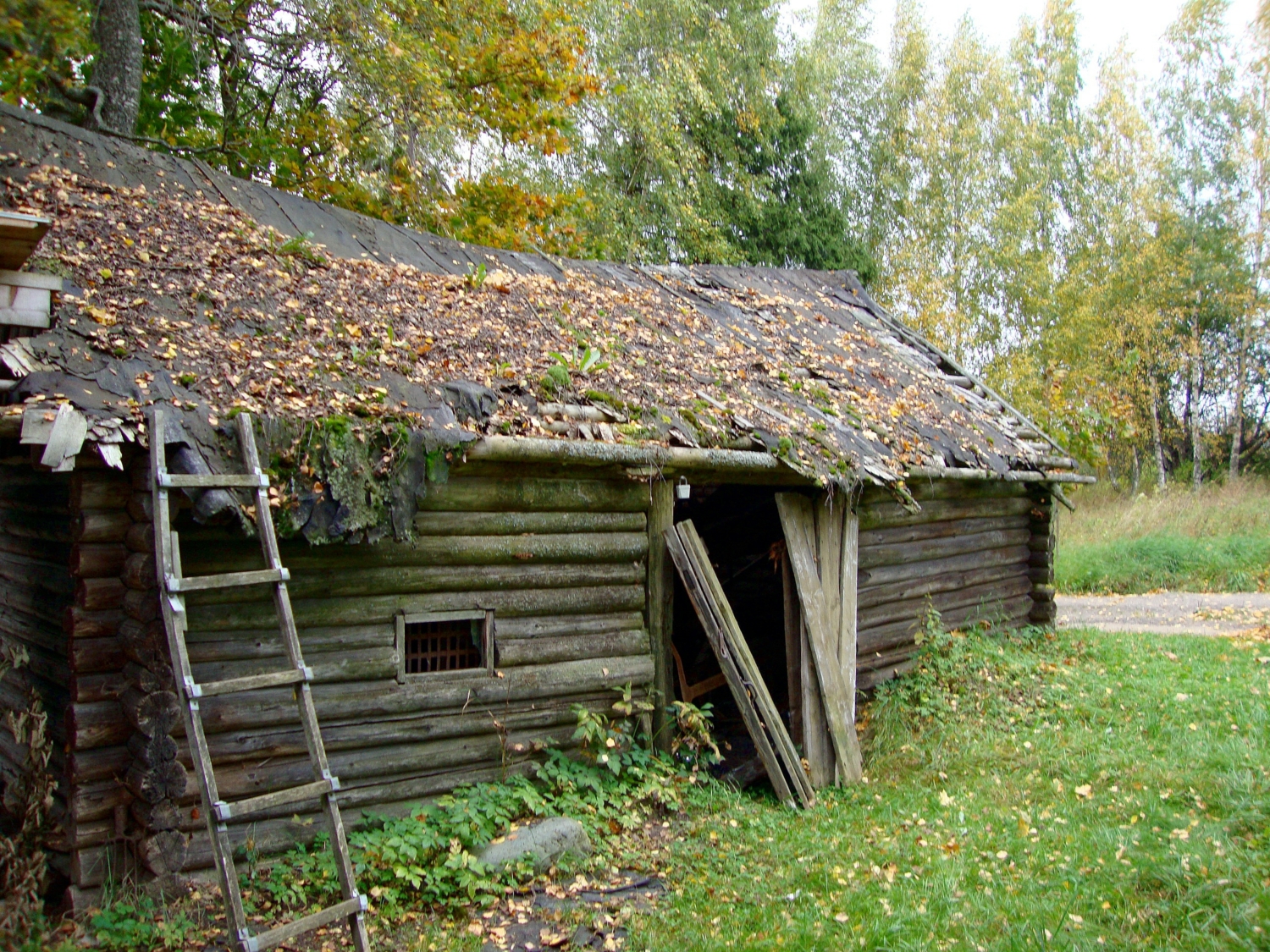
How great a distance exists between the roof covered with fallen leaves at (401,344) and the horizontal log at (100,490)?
1.55 feet

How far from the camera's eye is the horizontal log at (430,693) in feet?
18.3

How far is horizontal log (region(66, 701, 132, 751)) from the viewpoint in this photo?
206 inches

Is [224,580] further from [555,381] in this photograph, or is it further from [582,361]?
[582,361]

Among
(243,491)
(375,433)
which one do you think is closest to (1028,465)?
(375,433)

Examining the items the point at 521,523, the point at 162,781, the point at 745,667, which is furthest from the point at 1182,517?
the point at 162,781

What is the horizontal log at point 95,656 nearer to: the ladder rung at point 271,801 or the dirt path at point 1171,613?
the ladder rung at point 271,801

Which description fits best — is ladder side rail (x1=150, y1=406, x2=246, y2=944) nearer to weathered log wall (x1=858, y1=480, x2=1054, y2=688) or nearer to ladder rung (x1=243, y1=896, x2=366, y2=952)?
ladder rung (x1=243, y1=896, x2=366, y2=952)

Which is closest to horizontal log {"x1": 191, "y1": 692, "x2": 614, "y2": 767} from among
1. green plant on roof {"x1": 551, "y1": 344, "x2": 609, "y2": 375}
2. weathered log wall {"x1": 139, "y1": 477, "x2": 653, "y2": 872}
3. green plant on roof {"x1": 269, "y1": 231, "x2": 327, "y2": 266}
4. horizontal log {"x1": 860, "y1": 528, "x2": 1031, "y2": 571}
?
weathered log wall {"x1": 139, "y1": 477, "x2": 653, "y2": 872}

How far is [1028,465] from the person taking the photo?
11109mm

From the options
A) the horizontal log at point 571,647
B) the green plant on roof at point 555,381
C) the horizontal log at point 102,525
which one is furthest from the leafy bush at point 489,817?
the green plant on roof at point 555,381

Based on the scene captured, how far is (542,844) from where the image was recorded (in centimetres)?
590

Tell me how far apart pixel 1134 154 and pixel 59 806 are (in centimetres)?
3081

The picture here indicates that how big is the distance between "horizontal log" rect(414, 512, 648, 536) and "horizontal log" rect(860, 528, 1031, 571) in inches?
125

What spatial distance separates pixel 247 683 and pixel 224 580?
0.53m
